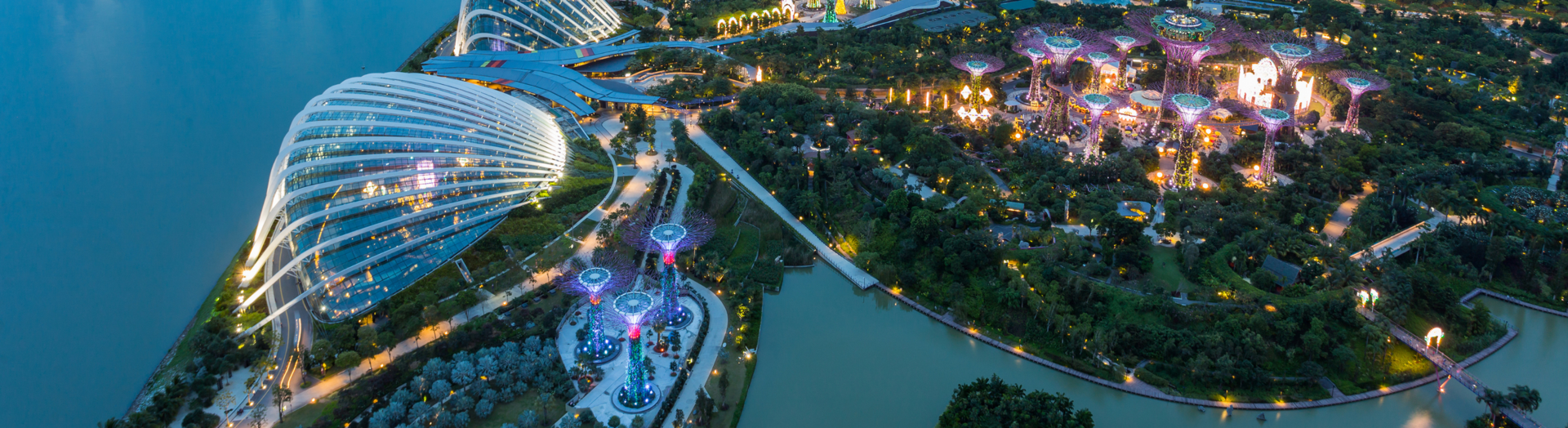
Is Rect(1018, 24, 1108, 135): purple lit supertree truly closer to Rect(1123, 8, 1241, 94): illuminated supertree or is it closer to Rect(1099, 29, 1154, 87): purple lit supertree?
Rect(1099, 29, 1154, 87): purple lit supertree

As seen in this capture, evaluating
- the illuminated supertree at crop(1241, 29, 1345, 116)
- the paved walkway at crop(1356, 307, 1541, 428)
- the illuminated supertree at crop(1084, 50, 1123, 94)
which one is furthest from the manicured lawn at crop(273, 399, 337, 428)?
the illuminated supertree at crop(1241, 29, 1345, 116)

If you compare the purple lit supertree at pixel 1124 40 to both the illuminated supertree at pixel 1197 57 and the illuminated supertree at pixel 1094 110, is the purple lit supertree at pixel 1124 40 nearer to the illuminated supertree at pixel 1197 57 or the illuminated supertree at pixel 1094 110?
the illuminated supertree at pixel 1197 57

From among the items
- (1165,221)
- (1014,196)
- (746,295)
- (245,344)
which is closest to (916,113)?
(1014,196)

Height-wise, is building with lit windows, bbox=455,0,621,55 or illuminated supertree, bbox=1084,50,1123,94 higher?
building with lit windows, bbox=455,0,621,55

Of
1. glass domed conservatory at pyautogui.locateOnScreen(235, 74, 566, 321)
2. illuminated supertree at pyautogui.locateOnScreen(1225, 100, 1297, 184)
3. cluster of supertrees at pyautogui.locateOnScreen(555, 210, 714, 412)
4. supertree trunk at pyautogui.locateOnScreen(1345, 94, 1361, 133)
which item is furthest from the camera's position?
supertree trunk at pyautogui.locateOnScreen(1345, 94, 1361, 133)

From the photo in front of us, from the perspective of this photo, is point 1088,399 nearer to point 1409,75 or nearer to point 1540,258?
point 1540,258

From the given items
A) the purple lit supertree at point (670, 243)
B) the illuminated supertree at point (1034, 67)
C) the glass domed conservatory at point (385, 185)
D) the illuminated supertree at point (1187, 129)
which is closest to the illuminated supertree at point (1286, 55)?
the illuminated supertree at point (1187, 129)

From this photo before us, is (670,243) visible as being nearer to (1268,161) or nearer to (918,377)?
(918,377)
